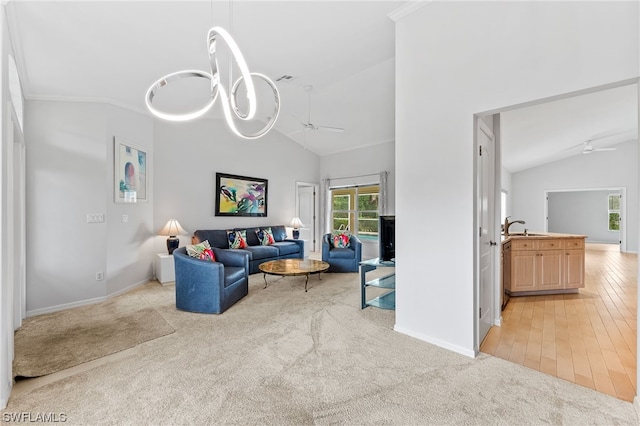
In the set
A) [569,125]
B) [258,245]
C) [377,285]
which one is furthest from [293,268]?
[569,125]

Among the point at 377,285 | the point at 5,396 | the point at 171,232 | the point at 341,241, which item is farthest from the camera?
the point at 341,241

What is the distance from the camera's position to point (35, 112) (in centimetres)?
348

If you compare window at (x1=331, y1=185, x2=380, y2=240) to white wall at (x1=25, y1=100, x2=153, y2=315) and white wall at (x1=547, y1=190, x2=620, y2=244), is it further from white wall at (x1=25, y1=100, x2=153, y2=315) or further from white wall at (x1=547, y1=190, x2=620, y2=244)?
white wall at (x1=547, y1=190, x2=620, y2=244)

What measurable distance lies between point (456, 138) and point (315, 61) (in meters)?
2.16

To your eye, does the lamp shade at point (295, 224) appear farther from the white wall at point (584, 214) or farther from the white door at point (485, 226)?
the white wall at point (584, 214)

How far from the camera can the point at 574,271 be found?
→ 13.3ft

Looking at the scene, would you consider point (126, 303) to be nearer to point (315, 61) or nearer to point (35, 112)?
point (35, 112)

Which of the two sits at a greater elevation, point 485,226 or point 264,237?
point 485,226

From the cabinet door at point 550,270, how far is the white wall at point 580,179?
21.7 ft

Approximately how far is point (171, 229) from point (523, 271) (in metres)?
5.49

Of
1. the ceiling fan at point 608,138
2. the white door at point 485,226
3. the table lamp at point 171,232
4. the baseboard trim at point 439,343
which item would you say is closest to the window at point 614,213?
the ceiling fan at point 608,138

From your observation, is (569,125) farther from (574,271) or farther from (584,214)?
(584,214)

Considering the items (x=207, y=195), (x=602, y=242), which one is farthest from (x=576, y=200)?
(x=207, y=195)

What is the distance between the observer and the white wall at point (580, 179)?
8078 mm
